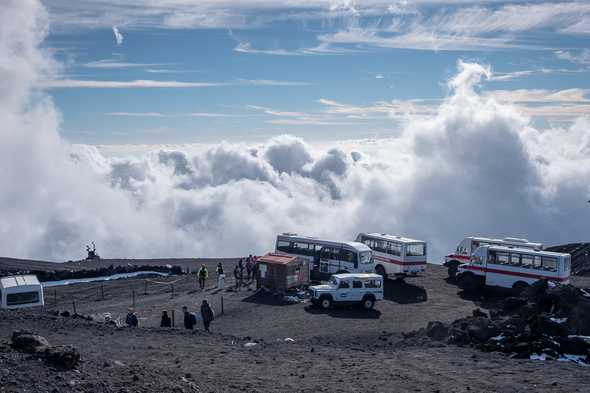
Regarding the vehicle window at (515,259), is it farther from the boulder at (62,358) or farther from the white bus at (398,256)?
the boulder at (62,358)

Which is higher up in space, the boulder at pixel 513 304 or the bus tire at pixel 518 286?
the bus tire at pixel 518 286

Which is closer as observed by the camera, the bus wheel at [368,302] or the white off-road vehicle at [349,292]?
the white off-road vehicle at [349,292]

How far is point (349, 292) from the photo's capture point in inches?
1217

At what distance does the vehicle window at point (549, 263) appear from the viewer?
3234 centimetres

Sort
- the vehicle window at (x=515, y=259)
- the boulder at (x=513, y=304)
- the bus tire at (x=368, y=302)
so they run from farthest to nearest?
the vehicle window at (x=515, y=259) < the bus tire at (x=368, y=302) < the boulder at (x=513, y=304)

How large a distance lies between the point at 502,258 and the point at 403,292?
6.53 metres

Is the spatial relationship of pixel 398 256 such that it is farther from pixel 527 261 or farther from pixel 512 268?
pixel 527 261

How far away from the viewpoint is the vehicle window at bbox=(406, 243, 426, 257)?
37781 mm

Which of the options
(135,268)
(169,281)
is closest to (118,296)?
(169,281)

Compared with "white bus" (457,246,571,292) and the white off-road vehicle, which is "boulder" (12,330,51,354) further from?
"white bus" (457,246,571,292)

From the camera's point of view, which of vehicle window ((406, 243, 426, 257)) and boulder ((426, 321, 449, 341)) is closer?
boulder ((426, 321, 449, 341))

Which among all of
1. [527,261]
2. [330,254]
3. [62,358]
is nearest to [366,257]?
[330,254]

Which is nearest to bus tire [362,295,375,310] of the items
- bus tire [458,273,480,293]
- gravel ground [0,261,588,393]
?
gravel ground [0,261,588,393]

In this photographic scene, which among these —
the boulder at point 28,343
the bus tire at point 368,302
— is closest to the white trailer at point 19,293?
the boulder at point 28,343
